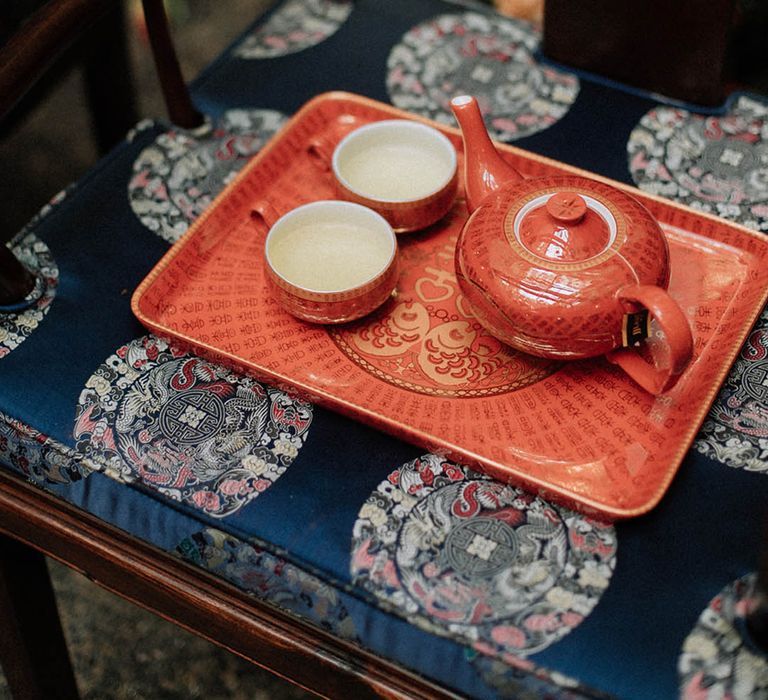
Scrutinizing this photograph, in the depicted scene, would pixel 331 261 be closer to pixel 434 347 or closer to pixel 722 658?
pixel 434 347

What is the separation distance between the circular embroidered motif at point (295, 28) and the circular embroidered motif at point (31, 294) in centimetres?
30

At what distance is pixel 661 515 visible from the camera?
636 mm

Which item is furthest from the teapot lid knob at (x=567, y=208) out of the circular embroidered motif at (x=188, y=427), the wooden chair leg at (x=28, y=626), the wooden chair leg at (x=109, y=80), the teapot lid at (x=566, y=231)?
the wooden chair leg at (x=109, y=80)

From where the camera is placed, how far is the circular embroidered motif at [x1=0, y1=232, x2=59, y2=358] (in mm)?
750

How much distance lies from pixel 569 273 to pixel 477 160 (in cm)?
14

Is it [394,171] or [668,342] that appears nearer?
[668,342]

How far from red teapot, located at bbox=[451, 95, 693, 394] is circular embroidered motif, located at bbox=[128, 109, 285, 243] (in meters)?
0.27

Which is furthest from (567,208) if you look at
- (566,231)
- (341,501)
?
(341,501)

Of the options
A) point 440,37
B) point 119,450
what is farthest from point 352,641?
point 440,37

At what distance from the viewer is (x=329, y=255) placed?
732 mm

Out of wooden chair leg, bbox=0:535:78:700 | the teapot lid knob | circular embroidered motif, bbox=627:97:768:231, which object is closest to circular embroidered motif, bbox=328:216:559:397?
the teapot lid knob

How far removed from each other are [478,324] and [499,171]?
0.11 m

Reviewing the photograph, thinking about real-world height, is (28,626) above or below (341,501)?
below

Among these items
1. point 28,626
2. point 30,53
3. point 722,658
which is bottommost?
point 28,626
